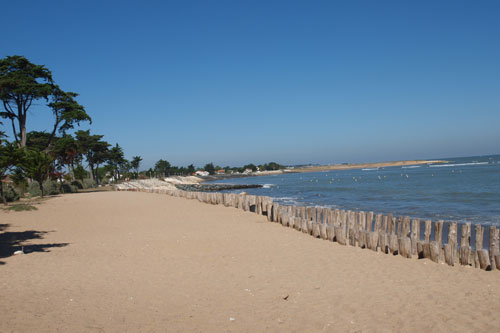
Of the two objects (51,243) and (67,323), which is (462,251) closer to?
(67,323)

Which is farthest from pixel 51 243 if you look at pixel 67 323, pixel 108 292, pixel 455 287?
pixel 455 287

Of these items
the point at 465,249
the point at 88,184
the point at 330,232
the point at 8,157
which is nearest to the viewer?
the point at 465,249

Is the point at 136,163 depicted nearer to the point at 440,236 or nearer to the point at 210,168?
the point at 210,168

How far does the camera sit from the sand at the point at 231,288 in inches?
199

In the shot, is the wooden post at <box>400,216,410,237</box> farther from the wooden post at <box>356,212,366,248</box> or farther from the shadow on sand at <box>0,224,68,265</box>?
the shadow on sand at <box>0,224,68,265</box>

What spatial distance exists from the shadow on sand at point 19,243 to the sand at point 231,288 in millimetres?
100

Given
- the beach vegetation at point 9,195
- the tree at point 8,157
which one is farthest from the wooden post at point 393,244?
the beach vegetation at point 9,195

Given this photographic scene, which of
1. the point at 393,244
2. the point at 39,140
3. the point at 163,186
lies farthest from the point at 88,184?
the point at 393,244

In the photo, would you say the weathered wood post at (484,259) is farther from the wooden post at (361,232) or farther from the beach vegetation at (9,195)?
the beach vegetation at (9,195)

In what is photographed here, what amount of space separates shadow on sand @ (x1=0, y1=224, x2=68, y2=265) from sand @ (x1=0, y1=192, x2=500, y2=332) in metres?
0.10

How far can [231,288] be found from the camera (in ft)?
21.8

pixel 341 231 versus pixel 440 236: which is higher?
pixel 440 236

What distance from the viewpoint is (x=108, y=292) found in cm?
612

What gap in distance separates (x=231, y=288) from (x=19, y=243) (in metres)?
7.44
